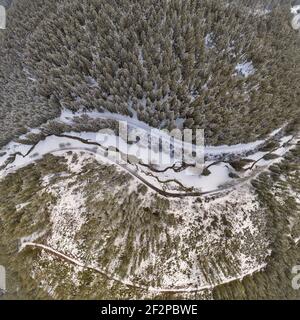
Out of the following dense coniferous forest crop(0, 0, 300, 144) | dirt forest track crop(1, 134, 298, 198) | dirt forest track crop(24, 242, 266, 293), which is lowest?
dirt forest track crop(24, 242, 266, 293)

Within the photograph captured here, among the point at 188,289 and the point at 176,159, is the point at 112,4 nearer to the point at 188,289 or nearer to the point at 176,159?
the point at 176,159

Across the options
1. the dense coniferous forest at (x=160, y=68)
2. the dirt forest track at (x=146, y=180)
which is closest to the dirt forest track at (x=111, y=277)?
the dirt forest track at (x=146, y=180)

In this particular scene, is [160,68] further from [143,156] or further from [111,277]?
[111,277]

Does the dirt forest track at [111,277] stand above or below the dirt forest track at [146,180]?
below

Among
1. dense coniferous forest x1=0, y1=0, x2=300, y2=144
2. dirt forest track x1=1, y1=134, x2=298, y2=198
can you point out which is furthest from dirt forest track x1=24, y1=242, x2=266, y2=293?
dense coniferous forest x1=0, y1=0, x2=300, y2=144

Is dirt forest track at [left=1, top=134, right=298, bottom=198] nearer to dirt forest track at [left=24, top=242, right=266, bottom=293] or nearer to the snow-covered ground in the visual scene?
the snow-covered ground

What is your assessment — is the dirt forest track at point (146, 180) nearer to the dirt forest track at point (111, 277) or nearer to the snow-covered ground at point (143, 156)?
the snow-covered ground at point (143, 156)

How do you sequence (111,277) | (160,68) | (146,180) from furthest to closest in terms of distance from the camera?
(160,68), (146,180), (111,277)

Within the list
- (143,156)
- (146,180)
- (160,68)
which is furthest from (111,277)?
(160,68)
